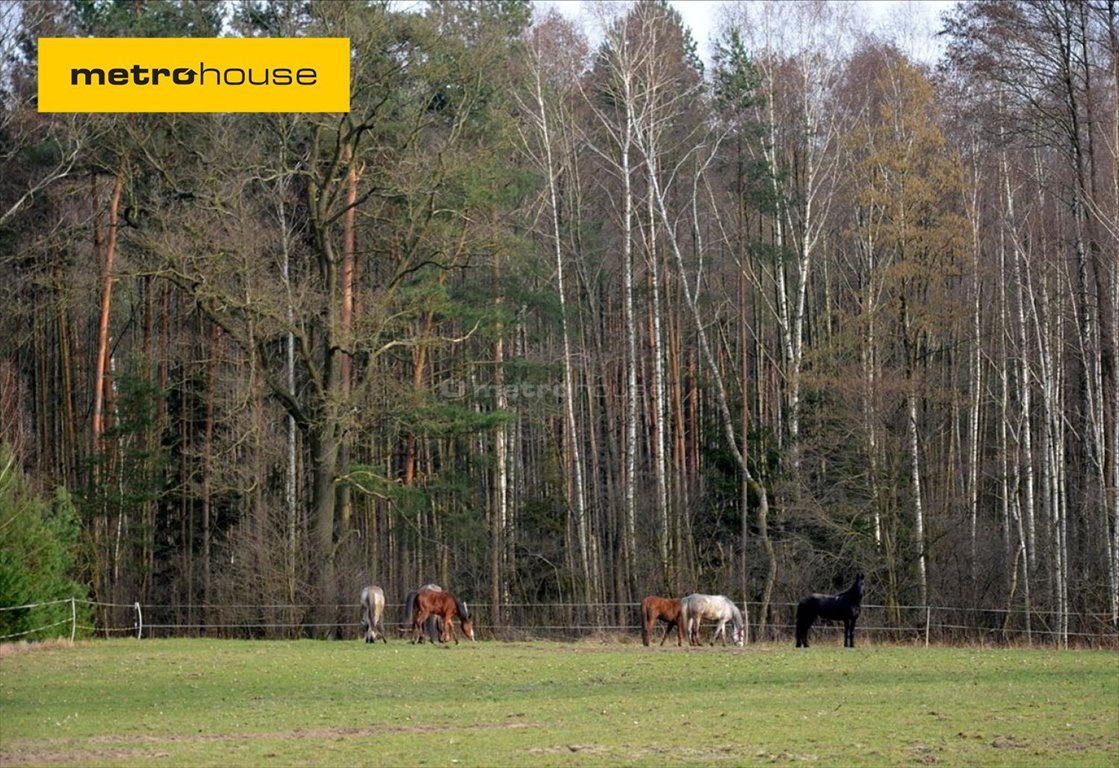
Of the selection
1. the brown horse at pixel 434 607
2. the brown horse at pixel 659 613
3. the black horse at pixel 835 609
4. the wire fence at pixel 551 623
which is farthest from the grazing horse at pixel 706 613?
the brown horse at pixel 434 607

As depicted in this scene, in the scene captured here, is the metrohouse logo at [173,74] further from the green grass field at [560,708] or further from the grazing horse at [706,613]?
the grazing horse at [706,613]

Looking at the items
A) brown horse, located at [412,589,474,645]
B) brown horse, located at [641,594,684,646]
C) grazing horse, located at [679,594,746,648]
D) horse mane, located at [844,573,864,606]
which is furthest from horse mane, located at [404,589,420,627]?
horse mane, located at [844,573,864,606]

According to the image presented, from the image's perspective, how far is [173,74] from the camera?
22047 millimetres

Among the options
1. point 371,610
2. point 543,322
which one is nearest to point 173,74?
point 371,610

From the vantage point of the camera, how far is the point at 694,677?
69.0 feet

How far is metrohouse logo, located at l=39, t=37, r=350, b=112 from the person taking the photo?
22047mm

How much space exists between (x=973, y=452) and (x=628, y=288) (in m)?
10.5

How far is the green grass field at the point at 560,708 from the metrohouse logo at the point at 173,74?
873cm

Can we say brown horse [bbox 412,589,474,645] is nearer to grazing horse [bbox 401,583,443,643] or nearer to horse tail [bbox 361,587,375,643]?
grazing horse [bbox 401,583,443,643]

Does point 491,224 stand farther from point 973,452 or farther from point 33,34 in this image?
point 973,452

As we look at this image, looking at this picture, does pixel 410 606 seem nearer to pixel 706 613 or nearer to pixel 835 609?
pixel 706 613

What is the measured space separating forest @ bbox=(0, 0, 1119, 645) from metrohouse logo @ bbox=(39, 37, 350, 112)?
24.6ft

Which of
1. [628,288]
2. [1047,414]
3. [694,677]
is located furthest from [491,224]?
[694,677]

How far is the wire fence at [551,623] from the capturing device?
100 ft
